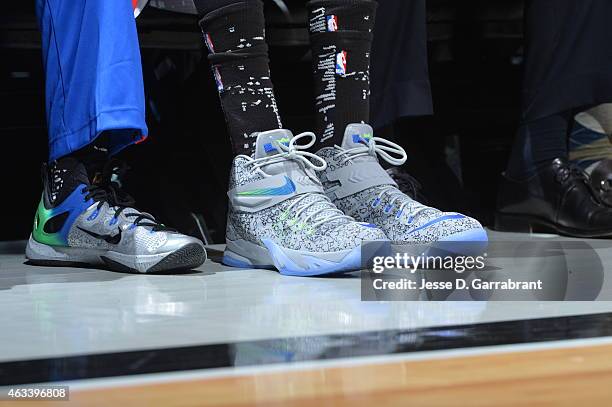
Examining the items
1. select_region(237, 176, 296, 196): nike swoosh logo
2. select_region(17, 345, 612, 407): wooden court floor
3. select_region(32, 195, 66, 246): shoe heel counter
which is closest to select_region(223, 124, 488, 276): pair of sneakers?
select_region(237, 176, 296, 196): nike swoosh logo

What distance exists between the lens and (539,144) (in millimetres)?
1548

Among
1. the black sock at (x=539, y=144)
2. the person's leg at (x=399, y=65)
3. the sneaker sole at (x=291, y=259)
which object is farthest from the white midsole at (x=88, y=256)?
the black sock at (x=539, y=144)

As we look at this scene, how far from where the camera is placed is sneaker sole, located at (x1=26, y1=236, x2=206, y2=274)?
3.46 ft

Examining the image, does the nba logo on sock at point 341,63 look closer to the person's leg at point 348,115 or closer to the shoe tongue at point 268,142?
the person's leg at point 348,115

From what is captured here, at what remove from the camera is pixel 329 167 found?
115cm

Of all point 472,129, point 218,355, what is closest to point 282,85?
point 472,129

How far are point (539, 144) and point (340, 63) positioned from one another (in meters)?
0.54

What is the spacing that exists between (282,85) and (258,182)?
2.37 feet

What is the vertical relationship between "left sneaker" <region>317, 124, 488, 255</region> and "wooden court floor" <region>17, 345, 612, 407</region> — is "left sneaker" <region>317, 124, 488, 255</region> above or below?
below

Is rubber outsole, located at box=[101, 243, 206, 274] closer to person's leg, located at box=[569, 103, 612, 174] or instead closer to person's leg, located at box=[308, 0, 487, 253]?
person's leg, located at box=[308, 0, 487, 253]

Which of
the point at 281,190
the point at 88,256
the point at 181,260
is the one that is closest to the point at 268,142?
the point at 281,190

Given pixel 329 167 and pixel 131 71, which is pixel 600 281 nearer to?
pixel 329 167

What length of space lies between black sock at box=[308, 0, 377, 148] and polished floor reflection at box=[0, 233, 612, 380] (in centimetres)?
25

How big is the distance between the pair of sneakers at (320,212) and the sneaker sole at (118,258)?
0.26 feet
